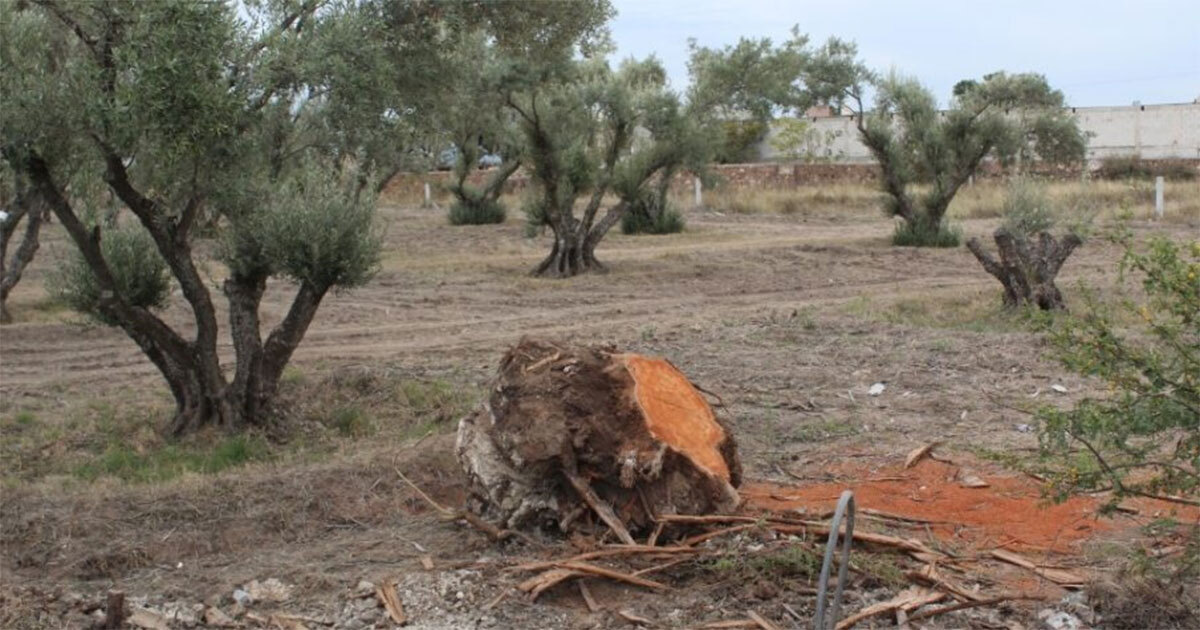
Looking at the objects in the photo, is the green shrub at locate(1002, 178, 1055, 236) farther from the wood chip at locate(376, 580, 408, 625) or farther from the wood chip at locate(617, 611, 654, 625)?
the wood chip at locate(376, 580, 408, 625)

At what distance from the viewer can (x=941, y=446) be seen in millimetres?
8844

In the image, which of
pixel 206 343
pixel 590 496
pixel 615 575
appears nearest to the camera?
pixel 615 575

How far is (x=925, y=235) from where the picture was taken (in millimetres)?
24953

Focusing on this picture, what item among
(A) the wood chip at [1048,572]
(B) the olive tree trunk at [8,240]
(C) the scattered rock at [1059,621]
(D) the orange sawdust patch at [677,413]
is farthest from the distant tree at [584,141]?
(C) the scattered rock at [1059,621]

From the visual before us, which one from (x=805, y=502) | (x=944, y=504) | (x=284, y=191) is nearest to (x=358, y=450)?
(x=284, y=191)

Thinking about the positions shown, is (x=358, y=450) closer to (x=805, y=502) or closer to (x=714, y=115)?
(x=805, y=502)

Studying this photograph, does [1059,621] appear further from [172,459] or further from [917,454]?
[172,459]

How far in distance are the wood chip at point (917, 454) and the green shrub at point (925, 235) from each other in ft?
54.5

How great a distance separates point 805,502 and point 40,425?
6749mm

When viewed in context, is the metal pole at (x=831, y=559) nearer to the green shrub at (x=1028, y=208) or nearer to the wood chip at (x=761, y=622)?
the wood chip at (x=761, y=622)

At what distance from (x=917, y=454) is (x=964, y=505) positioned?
94 cm

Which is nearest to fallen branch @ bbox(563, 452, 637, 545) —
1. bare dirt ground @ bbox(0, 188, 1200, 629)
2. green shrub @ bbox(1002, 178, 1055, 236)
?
bare dirt ground @ bbox(0, 188, 1200, 629)

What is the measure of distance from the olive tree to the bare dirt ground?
35.5 inches

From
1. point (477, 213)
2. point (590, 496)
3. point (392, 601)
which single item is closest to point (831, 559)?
point (590, 496)
